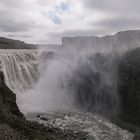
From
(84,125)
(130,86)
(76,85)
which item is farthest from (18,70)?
(84,125)

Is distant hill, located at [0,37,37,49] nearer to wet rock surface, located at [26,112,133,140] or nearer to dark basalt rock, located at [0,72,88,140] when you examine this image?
wet rock surface, located at [26,112,133,140]

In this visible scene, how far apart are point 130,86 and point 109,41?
1738cm

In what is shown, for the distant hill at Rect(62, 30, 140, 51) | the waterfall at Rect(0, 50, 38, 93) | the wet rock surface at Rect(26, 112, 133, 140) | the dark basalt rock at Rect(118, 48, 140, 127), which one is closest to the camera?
the wet rock surface at Rect(26, 112, 133, 140)

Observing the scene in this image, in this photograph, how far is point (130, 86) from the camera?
141 ft

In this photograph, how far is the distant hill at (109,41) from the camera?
5504 centimetres

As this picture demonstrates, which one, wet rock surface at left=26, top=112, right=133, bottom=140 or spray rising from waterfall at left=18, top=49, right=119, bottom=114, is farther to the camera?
spray rising from waterfall at left=18, top=49, right=119, bottom=114

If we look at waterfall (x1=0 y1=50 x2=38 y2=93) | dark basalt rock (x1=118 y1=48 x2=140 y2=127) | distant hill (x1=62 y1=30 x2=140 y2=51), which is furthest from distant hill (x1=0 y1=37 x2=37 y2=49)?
dark basalt rock (x1=118 y1=48 x2=140 y2=127)

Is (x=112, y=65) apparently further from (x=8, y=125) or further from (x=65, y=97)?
(x=8, y=125)

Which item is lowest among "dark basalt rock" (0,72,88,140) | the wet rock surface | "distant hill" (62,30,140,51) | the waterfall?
the wet rock surface

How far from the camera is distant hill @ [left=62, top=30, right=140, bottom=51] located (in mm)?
55037

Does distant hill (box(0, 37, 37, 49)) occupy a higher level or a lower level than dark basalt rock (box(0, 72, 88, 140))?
higher

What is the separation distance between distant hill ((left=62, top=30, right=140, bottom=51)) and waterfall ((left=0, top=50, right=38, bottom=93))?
453 inches

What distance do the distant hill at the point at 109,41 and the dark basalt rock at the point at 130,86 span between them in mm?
5638

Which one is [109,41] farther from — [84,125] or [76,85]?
[84,125]
